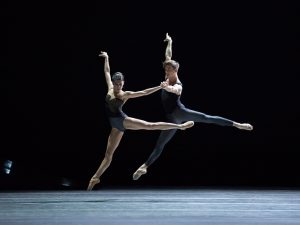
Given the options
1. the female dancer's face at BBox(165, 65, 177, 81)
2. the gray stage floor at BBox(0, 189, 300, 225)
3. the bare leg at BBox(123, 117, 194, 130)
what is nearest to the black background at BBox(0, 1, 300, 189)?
the gray stage floor at BBox(0, 189, 300, 225)

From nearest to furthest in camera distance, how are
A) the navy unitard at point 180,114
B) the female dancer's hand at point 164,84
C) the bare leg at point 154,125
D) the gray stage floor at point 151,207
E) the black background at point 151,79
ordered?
the gray stage floor at point 151,207 → the female dancer's hand at point 164,84 → the bare leg at point 154,125 → the navy unitard at point 180,114 → the black background at point 151,79

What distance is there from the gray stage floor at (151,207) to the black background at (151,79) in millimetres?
1529

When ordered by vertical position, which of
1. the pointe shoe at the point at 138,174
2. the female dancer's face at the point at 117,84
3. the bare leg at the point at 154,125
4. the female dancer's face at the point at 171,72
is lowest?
the pointe shoe at the point at 138,174

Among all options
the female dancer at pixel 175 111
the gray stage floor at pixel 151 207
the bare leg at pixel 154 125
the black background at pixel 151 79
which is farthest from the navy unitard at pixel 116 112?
the black background at pixel 151 79

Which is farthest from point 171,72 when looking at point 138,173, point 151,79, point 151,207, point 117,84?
point 151,79

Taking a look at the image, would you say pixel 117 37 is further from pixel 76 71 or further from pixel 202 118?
pixel 202 118

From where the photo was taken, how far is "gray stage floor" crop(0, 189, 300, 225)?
17.4ft

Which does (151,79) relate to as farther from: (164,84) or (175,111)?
(164,84)

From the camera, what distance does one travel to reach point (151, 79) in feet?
30.6

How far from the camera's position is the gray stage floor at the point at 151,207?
530cm

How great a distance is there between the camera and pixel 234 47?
30.7ft

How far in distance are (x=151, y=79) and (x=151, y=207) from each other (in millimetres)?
3469

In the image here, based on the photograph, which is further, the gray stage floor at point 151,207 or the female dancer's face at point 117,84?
the female dancer's face at point 117,84

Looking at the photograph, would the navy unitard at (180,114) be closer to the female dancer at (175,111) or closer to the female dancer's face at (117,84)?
the female dancer at (175,111)
